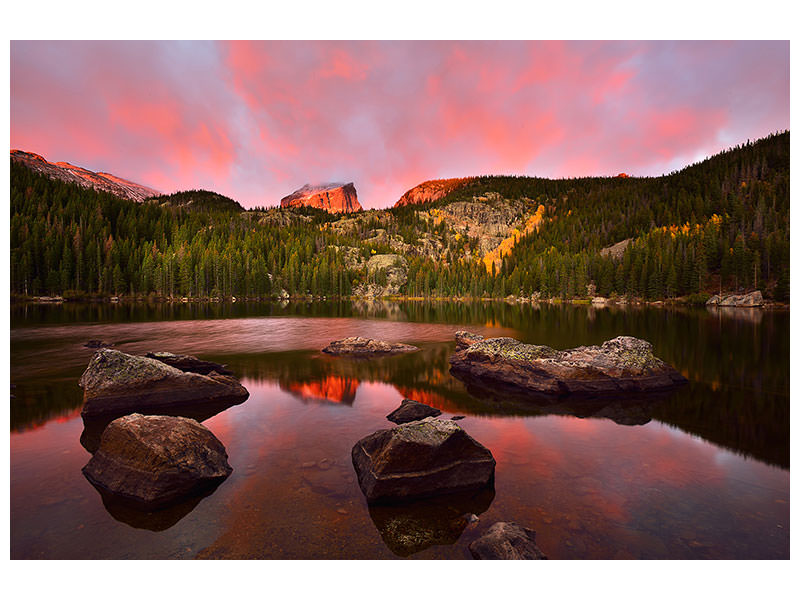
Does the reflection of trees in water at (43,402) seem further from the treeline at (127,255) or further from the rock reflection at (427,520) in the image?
the treeline at (127,255)

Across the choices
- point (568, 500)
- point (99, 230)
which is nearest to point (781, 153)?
point (568, 500)

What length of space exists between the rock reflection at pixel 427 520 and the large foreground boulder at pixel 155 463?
171 inches

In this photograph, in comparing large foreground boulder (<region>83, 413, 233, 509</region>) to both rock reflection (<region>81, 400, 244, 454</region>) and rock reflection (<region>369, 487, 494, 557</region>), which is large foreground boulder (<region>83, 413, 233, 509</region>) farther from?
rock reflection (<region>369, 487, 494, 557</region>)

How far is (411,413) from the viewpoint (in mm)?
14383

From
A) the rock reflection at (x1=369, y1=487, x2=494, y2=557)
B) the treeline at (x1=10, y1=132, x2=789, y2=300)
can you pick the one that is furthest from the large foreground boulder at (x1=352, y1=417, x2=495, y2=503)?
the treeline at (x1=10, y1=132, x2=789, y2=300)

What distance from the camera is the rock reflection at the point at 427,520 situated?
6949 mm

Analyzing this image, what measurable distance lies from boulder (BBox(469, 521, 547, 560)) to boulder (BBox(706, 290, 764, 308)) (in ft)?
378

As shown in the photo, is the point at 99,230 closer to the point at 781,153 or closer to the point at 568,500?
the point at 568,500

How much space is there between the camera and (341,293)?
184m

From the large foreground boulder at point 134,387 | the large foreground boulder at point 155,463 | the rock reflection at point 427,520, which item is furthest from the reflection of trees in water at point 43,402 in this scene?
the rock reflection at point 427,520

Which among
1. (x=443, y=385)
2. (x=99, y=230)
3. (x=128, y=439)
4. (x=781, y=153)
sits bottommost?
(x=443, y=385)

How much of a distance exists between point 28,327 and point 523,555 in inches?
2438

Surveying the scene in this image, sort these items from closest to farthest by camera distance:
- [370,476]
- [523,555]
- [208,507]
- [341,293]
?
1. [523,555]
2. [208,507]
3. [370,476]
4. [341,293]

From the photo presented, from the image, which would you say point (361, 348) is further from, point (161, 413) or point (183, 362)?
point (161, 413)
